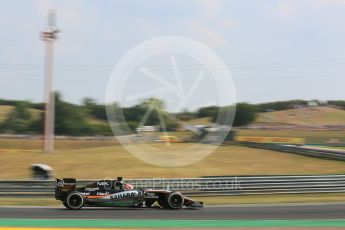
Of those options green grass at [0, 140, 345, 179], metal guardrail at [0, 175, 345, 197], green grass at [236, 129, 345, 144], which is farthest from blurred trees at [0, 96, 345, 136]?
metal guardrail at [0, 175, 345, 197]

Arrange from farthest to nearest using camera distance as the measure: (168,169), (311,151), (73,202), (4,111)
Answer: (4,111), (311,151), (168,169), (73,202)

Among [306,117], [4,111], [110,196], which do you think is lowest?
[110,196]

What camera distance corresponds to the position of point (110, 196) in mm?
12969

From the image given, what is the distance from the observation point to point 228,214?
1194 centimetres

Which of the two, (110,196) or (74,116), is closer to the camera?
(110,196)

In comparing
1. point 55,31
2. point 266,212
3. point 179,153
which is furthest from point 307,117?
point 266,212

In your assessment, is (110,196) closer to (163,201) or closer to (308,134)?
(163,201)

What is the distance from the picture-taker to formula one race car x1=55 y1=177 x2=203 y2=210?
12.8 meters

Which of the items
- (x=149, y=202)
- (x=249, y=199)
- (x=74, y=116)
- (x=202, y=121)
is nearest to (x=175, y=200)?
(x=149, y=202)

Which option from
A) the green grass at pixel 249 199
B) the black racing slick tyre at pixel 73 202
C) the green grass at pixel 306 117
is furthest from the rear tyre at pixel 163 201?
the green grass at pixel 306 117

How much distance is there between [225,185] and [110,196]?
5.77 m

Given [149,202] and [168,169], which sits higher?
[168,169]

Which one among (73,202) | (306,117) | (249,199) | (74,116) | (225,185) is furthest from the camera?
(74,116)

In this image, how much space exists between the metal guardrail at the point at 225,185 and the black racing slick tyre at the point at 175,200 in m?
4.22
